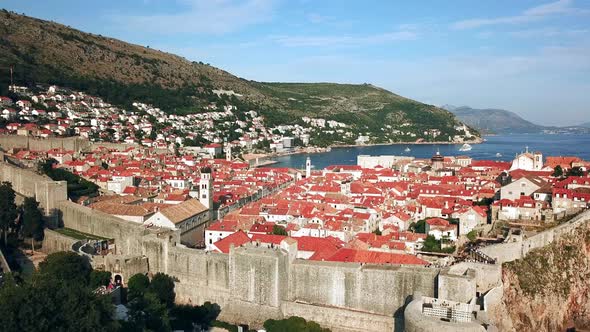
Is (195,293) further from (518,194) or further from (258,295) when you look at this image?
(518,194)

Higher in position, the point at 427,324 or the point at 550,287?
the point at 427,324

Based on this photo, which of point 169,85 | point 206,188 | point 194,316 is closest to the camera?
point 194,316

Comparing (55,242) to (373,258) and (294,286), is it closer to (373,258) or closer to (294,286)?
(294,286)

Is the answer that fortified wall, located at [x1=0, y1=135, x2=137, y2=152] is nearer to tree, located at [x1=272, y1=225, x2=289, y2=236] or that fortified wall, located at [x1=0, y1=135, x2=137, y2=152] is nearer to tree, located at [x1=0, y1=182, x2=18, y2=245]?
tree, located at [x1=0, y1=182, x2=18, y2=245]

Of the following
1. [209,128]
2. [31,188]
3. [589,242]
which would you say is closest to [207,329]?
[589,242]

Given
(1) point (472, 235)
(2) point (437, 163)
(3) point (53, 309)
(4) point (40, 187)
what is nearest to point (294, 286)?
(3) point (53, 309)

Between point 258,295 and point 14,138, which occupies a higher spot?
point 14,138
